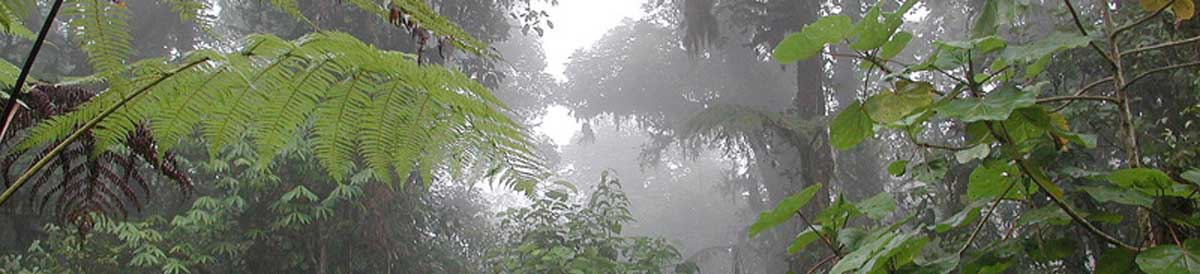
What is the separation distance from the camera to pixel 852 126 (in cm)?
97

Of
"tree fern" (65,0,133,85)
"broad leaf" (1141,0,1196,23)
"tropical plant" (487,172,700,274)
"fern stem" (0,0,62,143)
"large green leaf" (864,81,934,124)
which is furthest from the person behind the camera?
"tropical plant" (487,172,700,274)

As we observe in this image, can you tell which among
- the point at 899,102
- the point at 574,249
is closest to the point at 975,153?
the point at 899,102

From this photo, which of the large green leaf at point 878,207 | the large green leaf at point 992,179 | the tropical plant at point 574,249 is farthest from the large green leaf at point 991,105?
the tropical plant at point 574,249

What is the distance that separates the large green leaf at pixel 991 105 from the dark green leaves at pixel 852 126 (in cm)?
13

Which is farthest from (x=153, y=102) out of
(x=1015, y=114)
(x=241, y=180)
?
(x=241, y=180)

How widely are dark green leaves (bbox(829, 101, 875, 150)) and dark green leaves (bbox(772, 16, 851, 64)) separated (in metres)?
0.09

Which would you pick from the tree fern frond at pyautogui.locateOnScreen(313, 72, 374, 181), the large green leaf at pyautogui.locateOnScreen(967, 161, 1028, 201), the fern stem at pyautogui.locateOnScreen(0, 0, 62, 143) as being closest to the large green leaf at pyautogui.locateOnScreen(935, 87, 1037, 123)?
the large green leaf at pyautogui.locateOnScreen(967, 161, 1028, 201)

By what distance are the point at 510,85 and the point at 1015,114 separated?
595 inches

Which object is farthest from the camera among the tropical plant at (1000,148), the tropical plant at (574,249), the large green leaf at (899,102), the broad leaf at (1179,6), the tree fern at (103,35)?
the tropical plant at (574,249)

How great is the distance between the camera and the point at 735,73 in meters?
12.2

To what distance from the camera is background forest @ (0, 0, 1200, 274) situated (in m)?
0.82

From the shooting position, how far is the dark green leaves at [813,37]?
87 cm

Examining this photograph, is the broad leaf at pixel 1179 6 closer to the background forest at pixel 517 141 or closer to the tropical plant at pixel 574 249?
the background forest at pixel 517 141

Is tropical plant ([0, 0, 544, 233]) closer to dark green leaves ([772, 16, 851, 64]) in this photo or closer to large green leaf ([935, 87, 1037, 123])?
dark green leaves ([772, 16, 851, 64])
